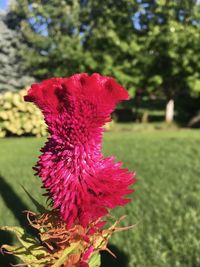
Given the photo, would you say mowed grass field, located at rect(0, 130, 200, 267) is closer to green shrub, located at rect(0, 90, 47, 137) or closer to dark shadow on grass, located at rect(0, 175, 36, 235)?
dark shadow on grass, located at rect(0, 175, 36, 235)

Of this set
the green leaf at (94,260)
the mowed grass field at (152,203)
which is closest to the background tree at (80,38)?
the mowed grass field at (152,203)

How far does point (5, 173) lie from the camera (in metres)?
10.6

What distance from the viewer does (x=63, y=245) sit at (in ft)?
6.76

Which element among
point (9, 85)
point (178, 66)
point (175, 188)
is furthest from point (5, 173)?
point (9, 85)

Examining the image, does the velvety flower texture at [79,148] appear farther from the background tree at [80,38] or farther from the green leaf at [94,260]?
the background tree at [80,38]

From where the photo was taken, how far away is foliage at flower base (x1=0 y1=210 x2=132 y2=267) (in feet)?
6.64

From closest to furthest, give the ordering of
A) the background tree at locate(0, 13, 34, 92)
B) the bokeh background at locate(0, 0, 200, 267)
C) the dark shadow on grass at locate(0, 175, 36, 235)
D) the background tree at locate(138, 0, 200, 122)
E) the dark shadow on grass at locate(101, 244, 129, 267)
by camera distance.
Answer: the dark shadow on grass at locate(101, 244, 129, 267)
the dark shadow on grass at locate(0, 175, 36, 235)
the bokeh background at locate(0, 0, 200, 267)
the background tree at locate(138, 0, 200, 122)
the background tree at locate(0, 13, 34, 92)

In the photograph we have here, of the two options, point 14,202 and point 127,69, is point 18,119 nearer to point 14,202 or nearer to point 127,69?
point 14,202

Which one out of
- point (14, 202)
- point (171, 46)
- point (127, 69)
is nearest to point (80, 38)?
point (127, 69)

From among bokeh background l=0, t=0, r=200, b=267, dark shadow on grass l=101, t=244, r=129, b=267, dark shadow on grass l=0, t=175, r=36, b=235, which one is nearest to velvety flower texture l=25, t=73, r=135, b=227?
dark shadow on grass l=101, t=244, r=129, b=267

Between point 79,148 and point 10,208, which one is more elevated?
point 79,148

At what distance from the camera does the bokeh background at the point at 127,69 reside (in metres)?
9.34

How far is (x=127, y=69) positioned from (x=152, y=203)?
18.5 meters

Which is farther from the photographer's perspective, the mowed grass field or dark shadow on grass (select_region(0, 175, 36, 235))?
dark shadow on grass (select_region(0, 175, 36, 235))
